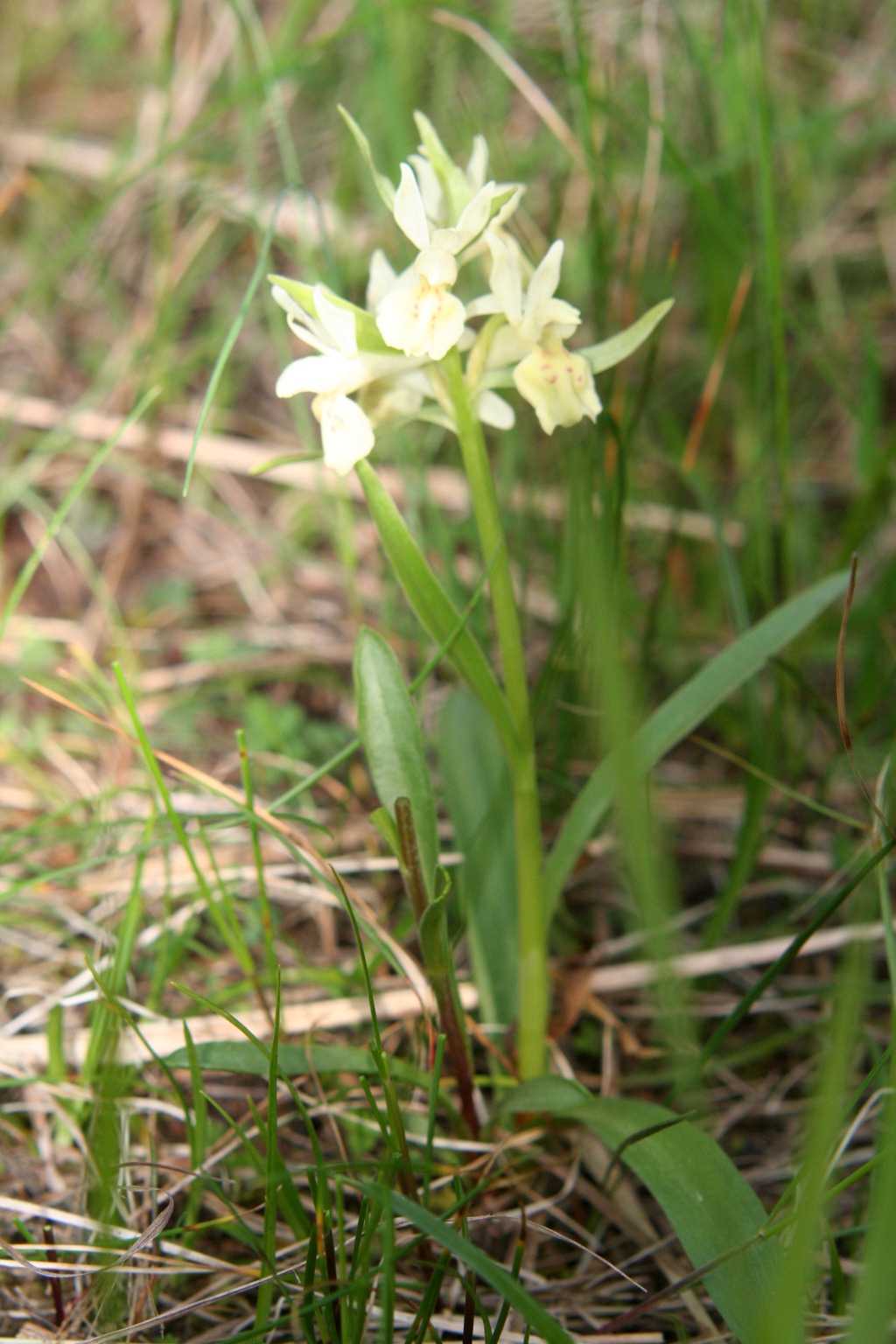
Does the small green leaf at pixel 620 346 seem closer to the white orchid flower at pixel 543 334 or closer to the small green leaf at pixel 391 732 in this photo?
the white orchid flower at pixel 543 334

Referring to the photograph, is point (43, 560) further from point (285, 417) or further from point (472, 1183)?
point (472, 1183)

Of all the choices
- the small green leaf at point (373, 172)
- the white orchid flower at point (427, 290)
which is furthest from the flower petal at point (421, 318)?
the small green leaf at point (373, 172)

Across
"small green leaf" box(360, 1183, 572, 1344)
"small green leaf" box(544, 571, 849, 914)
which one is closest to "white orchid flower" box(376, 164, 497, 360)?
"small green leaf" box(544, 571, 849, 914)

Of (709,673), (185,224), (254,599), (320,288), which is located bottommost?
(709,673)

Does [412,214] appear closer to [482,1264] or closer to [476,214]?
[476,214]

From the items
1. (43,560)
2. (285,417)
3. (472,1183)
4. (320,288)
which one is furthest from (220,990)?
(285,417)

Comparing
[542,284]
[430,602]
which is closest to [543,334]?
[542,284]
